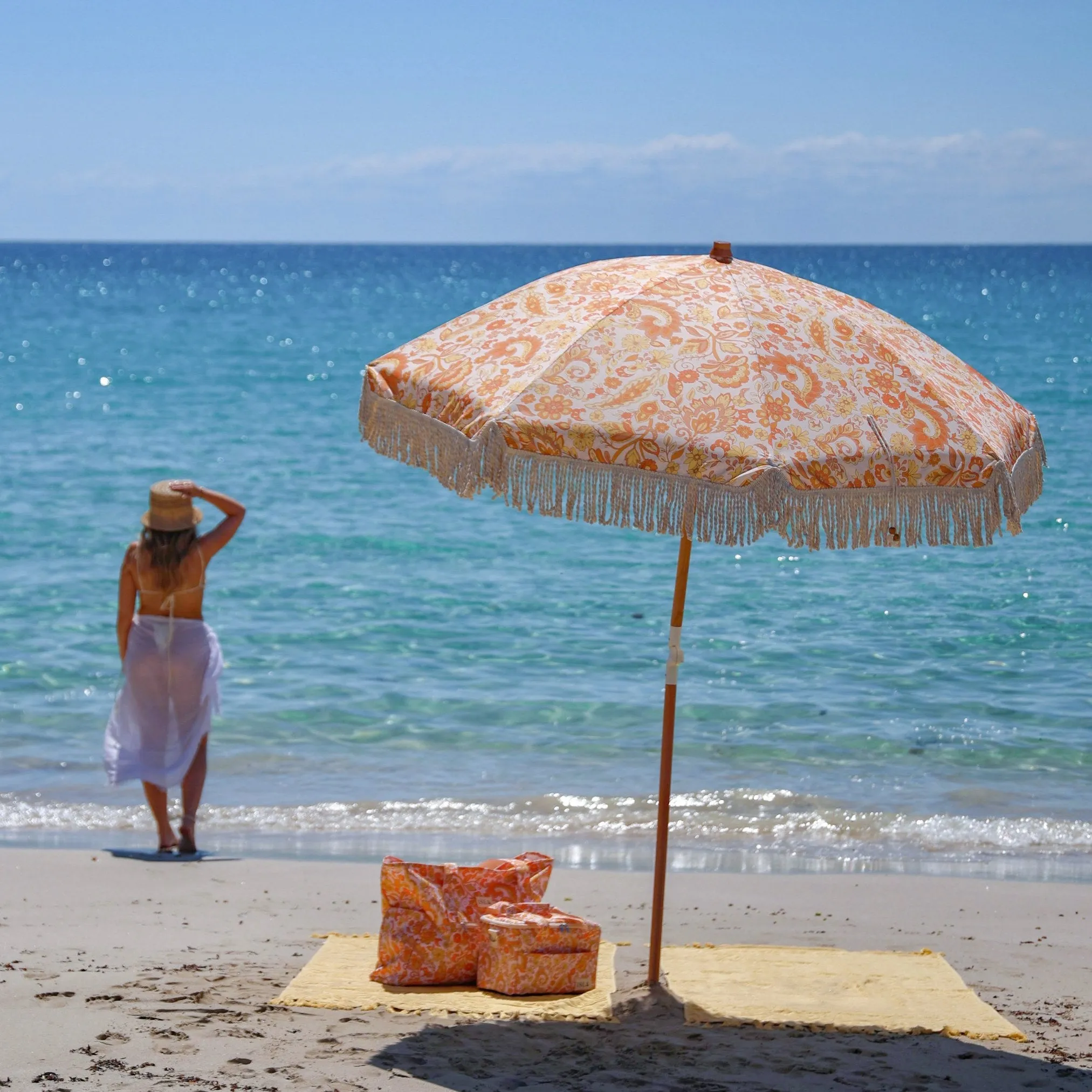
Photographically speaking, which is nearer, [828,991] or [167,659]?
[828,991]

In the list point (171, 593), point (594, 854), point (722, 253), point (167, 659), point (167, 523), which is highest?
point (722, 253)

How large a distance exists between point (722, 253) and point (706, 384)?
0.69m

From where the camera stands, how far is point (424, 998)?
4195mm

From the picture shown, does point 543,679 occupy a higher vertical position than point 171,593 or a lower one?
lower

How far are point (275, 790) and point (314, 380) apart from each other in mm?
22223

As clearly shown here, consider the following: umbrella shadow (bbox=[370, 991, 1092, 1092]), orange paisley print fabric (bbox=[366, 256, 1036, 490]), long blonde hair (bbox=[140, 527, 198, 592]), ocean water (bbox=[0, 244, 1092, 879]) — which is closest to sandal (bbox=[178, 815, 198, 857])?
ocean water (bbox=[0, 244, 1092, 879])

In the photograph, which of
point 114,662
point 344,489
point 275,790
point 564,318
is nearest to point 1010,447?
point 564,318

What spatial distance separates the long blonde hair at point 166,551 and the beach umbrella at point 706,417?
2062 millimetres

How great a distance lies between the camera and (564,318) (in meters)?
3.91

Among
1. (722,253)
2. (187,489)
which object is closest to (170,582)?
(187,489)

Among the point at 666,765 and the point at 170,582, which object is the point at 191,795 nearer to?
the point at 170,582

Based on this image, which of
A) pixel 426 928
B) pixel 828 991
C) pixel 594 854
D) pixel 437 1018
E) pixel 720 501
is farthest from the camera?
pixel 594 854

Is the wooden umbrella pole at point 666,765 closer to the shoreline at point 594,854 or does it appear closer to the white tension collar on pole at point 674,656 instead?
the white tension collar on pole at point 674,656

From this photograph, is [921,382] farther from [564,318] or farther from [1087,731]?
[1087,731]
